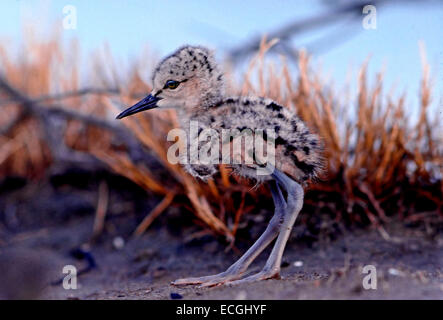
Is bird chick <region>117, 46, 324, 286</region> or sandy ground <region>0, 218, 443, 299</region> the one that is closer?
sandy ground <region>0, 218, 443, 299</region>

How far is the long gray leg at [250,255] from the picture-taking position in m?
2.04

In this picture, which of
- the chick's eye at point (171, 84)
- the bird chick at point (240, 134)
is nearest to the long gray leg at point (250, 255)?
the bird chick at point (240, 134)

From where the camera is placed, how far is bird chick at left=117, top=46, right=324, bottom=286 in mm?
2025

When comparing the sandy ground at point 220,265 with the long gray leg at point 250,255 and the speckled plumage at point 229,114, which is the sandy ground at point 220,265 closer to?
the long gray leg at point 250,255

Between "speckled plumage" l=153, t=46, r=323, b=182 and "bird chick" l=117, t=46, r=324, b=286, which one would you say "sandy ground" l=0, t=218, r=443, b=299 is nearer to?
"bird chick" l=117, t=46, r=324, b=286

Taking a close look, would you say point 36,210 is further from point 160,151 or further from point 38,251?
point 160,151

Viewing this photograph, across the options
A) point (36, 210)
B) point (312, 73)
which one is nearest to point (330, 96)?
point (312, 73)

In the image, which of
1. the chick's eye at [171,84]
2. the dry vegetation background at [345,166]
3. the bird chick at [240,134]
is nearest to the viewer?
the bird chick at [240,134]

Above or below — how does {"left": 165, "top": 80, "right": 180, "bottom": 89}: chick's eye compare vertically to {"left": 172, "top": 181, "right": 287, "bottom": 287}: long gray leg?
above

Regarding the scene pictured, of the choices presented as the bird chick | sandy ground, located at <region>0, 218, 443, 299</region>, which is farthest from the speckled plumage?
sandy ground, located at <region>0, 218, 443, 299</region>

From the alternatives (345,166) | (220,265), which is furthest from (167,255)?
(345,166)

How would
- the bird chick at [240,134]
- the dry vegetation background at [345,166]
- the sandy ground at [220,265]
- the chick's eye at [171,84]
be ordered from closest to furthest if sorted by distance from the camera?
the sandy ground at [220,265] → the bird chick at [240,134] → the chick's eye at [171,84] → the dry vegetation background at [345,166]

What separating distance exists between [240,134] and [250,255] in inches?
18.6

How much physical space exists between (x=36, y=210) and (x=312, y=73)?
256 cm
